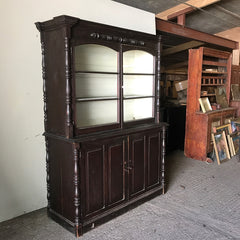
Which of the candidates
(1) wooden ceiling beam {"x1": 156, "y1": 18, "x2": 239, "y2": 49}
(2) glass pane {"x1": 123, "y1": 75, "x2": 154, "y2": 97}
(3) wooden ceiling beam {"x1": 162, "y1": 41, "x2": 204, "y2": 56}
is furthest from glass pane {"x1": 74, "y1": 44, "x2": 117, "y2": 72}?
(3) wooden ceiling beam {"x1": 162, "y1": 41, "x2": 204, "y2": 56}

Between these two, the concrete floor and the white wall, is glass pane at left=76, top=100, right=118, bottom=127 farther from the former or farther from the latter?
the concrete floor

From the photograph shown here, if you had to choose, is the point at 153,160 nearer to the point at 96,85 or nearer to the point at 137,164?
the point at 137,164

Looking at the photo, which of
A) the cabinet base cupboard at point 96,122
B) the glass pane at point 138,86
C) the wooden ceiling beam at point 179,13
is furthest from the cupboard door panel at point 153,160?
the wooden ceiling beam at point 179,13

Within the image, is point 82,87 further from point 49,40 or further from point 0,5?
Result: point 0,5

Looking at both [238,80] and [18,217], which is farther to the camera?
[238,80]

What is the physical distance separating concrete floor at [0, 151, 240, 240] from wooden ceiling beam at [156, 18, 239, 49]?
99.0 inches

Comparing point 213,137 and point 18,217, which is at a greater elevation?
point 213,137

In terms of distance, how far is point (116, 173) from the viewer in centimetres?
275

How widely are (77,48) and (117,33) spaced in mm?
453

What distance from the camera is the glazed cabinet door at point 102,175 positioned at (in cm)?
248

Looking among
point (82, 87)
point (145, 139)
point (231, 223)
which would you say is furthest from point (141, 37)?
point (231, 223)

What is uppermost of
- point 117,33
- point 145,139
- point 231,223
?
point 117,33

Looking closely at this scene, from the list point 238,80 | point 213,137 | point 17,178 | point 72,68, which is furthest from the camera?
point 238,80

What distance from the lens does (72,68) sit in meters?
2.33
